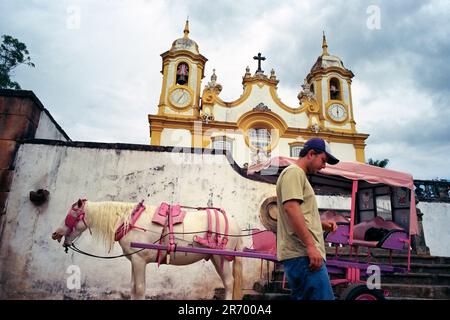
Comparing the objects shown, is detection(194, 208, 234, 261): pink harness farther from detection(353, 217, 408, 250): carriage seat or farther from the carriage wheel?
detection(353, 217, 408, 250): carriage seat

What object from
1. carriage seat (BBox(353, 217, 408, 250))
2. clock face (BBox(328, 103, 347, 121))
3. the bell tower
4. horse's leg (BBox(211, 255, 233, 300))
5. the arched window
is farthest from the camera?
the arched window

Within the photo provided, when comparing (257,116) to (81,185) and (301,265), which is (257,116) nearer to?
(81,185)

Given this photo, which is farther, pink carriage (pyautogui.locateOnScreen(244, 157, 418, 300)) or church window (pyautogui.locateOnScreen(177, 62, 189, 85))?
church window (pyautogui.locateOnScreen(177, 62, 189, 85))

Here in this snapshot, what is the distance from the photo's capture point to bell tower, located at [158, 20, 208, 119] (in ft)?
60.7

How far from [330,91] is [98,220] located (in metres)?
20.0

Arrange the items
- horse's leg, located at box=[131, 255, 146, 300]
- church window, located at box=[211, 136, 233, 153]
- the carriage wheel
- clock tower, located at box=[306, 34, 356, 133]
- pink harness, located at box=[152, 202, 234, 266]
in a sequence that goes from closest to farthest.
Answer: the carriage wheel, horse's leg, located at box=[131, 255, 146, 300], pink harness, located at box=[152, 202, 234, 266], church window, located at box=[211, 136, 233, 153], clock tower, located at box=[306, 34, 356, 133]

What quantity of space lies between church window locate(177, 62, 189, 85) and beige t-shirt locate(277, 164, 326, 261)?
720 inches

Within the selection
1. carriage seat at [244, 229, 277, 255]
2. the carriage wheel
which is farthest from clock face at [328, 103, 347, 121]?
the carriage wheel

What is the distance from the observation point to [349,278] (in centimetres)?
412

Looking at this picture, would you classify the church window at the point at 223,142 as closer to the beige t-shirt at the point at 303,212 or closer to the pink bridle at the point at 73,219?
the pink bridle at the point at 73,219

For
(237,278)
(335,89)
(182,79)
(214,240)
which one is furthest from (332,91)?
(237,278)

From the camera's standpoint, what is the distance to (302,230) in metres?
2.12

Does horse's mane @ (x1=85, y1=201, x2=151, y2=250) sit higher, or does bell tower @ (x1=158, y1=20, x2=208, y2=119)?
bell tower @ (x1=158, y1=20, x2=208, y2=119)
